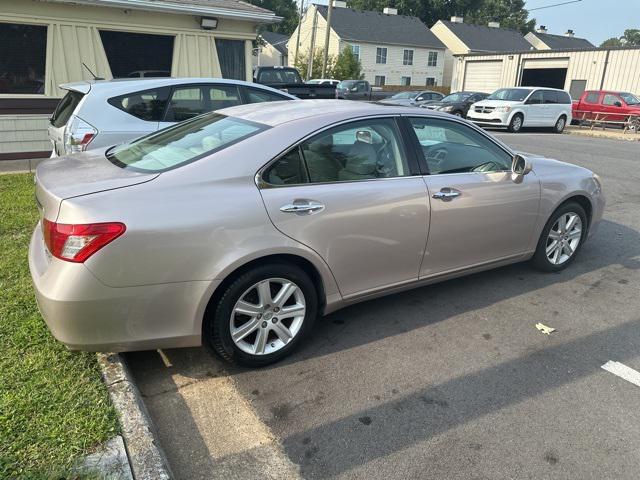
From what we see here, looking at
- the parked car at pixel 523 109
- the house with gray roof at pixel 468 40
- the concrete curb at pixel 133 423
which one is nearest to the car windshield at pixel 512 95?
the parked car at pixel 523 109

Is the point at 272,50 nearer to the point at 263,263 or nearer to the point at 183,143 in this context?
the point at 183,143

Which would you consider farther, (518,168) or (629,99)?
(629,99)

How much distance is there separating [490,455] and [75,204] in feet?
8.13

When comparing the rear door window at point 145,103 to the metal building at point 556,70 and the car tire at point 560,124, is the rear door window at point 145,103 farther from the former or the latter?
the metal building at point 556,70

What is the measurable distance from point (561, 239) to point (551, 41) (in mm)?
64048

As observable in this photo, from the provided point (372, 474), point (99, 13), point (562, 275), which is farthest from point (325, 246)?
point (99, 13)

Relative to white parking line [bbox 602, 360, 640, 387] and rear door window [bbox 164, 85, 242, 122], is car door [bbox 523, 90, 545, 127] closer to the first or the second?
rear door window [bbox 164, 85, 242, 122]

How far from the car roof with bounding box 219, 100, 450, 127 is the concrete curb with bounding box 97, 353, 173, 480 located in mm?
1780

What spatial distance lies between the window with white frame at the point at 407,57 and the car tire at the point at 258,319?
1914 inches

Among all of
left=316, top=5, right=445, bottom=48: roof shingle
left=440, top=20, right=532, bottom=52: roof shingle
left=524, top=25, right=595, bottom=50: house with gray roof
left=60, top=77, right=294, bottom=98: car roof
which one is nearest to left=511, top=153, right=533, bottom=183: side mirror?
left=60, top=77, right=294, bottom=98: car roof

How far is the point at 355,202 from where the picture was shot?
11.1ft

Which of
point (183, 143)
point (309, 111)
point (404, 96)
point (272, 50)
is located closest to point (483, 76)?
point (404, 96)

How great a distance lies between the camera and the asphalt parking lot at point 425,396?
8.35 ft

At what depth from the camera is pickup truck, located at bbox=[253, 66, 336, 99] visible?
1348cm
